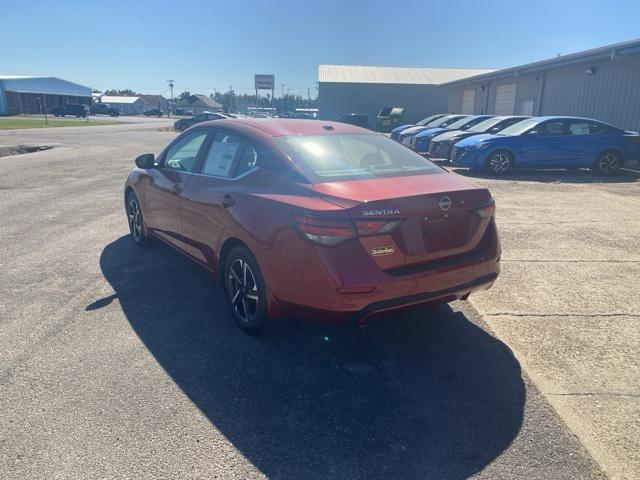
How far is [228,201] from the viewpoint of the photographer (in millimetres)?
3898

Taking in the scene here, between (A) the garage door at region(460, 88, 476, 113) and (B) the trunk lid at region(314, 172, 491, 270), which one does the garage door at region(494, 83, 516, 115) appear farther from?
(B) the trunk lid at region(314, 172, 491, 270)

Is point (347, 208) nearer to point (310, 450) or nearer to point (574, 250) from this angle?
point (310, 450)

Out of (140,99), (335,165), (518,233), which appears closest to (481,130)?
(518,233)

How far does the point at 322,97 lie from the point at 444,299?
1707 inches

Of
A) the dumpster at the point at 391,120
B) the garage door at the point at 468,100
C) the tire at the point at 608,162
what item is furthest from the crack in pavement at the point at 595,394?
the dumpster at the point at 391,120

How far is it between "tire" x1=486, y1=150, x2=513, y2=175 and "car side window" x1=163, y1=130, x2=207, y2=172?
9910 millimetres

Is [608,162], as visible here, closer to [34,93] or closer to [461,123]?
[461,123]

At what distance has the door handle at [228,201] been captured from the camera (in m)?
3.85

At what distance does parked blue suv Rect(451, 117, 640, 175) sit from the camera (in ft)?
42.8

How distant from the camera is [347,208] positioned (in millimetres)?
3062

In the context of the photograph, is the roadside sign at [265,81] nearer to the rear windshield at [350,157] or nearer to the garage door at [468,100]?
the garage door at [468,100]

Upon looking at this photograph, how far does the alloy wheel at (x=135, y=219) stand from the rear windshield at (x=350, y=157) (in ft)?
9.63

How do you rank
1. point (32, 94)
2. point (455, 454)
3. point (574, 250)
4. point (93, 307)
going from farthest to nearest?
point (32, 94) → point (574, 250) → point (93, 307) → point (455, 454)

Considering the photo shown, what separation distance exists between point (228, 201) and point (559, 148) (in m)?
11.7
